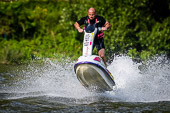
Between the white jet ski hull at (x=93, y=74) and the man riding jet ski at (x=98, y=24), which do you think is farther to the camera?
the man riding jet ski at (x=98, y=24)

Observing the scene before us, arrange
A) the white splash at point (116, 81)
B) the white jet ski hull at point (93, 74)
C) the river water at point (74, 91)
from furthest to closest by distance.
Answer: the white splash at point (116, 81), the white jet ski hull at point (93, 74), the river water at point (74, 91)

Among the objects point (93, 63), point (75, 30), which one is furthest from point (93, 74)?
point (75, 30)

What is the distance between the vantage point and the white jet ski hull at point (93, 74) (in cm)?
710

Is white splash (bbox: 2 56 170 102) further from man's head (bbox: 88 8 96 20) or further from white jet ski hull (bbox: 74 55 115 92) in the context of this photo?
man's head (bbox: 88 8 96 20)

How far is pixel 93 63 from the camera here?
7055 millimetres

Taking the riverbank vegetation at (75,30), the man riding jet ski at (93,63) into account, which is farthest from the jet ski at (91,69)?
the riverbank vegetation at (75,30)

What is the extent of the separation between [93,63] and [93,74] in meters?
0.33

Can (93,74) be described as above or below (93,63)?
below

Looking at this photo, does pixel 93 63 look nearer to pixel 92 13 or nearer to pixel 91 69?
pixel 91 69

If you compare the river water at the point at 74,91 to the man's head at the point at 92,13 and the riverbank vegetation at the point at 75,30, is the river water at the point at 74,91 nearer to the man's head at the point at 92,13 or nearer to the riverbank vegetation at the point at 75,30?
the man's head at the point at 92,13

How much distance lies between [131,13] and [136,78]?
5931 mm

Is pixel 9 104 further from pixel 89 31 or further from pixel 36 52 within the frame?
pixel 36 52

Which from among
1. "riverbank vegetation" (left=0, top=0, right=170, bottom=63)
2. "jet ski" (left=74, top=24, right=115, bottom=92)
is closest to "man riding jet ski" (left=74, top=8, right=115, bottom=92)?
"jet ski" (left=74, top=24, right=115, bottom=92)

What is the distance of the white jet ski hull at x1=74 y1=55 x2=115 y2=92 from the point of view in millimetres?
7102
